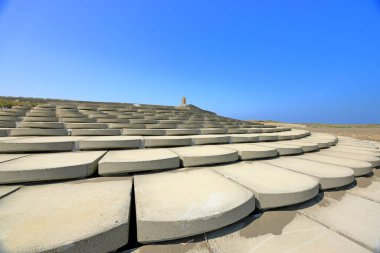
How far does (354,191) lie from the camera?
168 centimetres

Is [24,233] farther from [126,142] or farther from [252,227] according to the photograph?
[126,142]

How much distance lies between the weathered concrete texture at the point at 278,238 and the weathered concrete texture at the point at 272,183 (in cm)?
12

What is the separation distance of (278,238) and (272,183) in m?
0.54

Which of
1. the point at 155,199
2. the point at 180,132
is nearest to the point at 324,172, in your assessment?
the point at 155,199

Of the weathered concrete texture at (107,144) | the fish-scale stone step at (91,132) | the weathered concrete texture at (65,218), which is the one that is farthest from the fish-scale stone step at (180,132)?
the weathered concrete texture at (65,218)

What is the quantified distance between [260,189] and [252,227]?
0.33 metres

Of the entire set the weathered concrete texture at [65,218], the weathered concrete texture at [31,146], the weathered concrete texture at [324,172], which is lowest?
the weathered concrete texture at [324,172]

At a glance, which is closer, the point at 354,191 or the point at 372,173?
the point at 354,191

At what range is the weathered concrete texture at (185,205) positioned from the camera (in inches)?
34.9

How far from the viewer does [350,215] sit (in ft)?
4.17

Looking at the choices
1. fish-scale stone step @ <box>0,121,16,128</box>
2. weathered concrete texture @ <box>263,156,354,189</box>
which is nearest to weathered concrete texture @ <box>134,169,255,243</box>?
weathered concrete texture @ <box>263,156,354,189</box>

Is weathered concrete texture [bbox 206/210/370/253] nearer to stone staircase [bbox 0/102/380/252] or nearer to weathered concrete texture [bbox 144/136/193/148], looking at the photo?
stone staircase [bbox 0/102/380/252]

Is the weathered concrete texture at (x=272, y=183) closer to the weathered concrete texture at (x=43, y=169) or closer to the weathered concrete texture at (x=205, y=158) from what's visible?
the weathered concrete texture at (x=205, y=158)

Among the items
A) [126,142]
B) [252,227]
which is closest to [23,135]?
[126,142]
